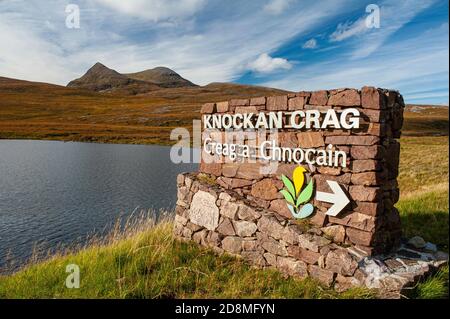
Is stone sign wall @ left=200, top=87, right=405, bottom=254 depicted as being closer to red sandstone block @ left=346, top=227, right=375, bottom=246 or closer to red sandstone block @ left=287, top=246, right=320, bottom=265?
red sandstone block @ left=346, top=227, right=375, bottom=246

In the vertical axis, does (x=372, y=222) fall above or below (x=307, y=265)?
above

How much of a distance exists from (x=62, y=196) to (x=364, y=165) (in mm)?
18032

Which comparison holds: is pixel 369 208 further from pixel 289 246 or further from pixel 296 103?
pixel 296 103

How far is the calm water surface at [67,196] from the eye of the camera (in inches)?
505

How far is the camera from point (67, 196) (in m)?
19.0

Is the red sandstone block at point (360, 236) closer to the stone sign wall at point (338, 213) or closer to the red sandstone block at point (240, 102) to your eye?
the stone sign wall at point (338, 213)

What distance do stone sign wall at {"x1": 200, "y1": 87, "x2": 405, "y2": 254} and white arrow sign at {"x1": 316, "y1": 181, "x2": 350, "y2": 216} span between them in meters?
0.10

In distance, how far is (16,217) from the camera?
14.5 m

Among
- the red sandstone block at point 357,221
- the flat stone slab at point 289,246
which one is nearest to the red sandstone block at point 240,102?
the flat stone slab at point 289,246

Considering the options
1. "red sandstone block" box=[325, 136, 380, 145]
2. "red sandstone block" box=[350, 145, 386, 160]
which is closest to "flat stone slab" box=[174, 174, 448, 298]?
"red sandstone block" box=[350, 145, 386, 160]

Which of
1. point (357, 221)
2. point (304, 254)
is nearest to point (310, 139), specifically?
point (357, 221)

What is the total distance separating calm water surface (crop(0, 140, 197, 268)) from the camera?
12836 mm

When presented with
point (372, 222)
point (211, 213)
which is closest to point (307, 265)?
point (372, 222)

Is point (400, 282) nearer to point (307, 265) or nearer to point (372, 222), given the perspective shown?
point (372, 222)
